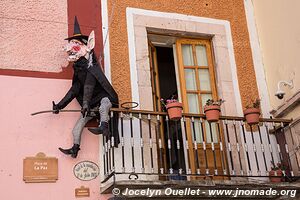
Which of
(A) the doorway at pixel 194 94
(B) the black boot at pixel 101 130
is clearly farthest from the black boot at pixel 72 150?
(A) the doorway at pixel 194 94

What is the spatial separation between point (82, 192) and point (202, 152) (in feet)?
5.99

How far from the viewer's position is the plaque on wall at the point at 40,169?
19.8 feet

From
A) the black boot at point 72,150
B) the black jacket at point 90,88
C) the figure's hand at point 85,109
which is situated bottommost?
the black boot at point 72,150

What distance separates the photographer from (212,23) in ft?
25.7

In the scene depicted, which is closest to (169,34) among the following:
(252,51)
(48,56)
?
(252,51)

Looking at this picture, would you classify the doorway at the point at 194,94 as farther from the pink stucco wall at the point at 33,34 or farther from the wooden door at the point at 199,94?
the pink stucco wall at the point at 33,34

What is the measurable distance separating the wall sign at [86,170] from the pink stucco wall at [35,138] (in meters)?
0.05

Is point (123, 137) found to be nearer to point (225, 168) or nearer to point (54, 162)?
point (54, 162)

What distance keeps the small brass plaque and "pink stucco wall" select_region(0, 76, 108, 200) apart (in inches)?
1.7

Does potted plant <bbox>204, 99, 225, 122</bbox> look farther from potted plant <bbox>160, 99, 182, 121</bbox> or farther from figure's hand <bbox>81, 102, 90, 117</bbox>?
figure's hand <bbox>81, 102, 90, 117</bbox>

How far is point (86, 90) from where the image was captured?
20.9ft

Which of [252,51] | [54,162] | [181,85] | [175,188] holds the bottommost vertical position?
[175,188]

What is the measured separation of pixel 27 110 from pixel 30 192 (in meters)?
1.04

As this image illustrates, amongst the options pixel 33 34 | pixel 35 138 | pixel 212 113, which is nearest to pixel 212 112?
pixel 212 113
